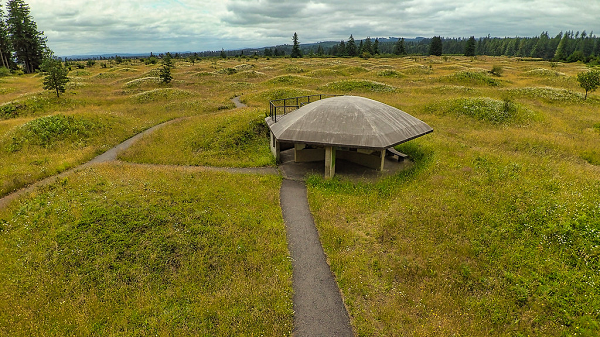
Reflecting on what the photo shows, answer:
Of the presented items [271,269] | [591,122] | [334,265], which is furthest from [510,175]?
[591,122]

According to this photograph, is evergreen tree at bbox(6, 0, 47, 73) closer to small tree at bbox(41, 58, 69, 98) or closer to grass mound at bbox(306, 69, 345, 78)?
small tree at bbox(41, 58, 69, 98)

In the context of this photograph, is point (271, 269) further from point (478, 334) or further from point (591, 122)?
point (591, 122)

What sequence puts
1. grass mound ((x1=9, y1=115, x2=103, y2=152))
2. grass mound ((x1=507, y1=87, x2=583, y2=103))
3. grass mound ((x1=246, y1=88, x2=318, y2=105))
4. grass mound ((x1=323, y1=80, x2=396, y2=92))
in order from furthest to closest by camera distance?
1. grass mound ((x1=323, y1=80, x2=396, y2=92))
2. grass mound ((x1=246, y1=88, x2=318, y2=105))
3. grass mound ((x1=507, y1=87, x2=583, y2=103))
4. grass mound ((x1=9, y1=115, x2=103, y2=152))

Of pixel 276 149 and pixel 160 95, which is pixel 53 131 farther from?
pixel 276 149

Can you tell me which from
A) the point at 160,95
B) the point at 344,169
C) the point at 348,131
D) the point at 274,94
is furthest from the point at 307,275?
the point at 160,95

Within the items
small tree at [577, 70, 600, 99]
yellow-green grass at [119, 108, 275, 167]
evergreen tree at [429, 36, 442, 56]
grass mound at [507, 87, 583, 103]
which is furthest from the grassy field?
evergreen tree at [429, 36, 442, 56]

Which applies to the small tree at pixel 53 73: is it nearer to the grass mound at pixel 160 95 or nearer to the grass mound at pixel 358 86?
the grass mound at pixel 160 95

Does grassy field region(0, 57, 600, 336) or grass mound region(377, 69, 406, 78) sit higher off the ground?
grass mound region(377, 69, 406, 78)
